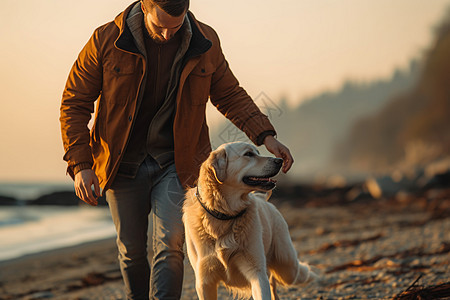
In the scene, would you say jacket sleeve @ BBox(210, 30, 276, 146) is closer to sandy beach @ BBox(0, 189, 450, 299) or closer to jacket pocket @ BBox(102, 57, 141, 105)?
jacket pocket @ BBox(102, 57, 141, 105)

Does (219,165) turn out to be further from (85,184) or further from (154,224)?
(85,184)

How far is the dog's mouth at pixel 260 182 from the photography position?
3.90 metres

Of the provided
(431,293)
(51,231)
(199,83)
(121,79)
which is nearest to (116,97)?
(121,79)

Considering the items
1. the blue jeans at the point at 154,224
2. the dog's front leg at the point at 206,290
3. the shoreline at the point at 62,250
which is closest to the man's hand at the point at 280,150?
the blue jeans at the point at 154,224

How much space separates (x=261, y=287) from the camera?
12.5ft

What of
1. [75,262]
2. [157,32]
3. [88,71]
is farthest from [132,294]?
[75,262]

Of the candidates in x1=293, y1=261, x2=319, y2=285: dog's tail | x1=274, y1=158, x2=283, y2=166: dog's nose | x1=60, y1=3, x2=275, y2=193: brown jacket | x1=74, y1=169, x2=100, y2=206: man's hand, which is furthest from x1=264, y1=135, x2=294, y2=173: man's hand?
x1=74, y1=169, x2=100, y2=206: man's hand

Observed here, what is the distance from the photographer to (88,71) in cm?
400

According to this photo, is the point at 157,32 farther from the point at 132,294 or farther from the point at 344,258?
the point at 344,258

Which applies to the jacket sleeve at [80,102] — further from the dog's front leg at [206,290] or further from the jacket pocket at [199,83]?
the dog's front leg at [206,290]

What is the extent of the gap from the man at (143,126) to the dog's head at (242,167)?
0.61ft

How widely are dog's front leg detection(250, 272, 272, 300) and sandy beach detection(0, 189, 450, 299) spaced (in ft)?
3.71

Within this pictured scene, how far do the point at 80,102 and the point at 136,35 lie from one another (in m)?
0.63

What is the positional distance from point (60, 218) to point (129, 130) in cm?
1586
